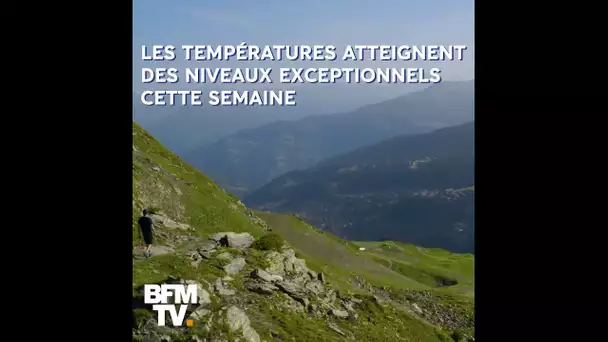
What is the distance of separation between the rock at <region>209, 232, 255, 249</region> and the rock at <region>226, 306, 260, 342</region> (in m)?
8.75

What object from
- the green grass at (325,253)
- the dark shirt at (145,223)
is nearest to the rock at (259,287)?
the dark shirt at (145,223)

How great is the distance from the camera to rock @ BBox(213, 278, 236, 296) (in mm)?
25812

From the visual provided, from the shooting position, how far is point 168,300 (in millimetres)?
20516

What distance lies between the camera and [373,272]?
208ft

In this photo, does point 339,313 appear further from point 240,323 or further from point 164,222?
point 164,222

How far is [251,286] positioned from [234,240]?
18.6ft

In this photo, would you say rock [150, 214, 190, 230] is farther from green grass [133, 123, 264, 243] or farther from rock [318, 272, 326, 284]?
rock [318, 272, 326, 284]

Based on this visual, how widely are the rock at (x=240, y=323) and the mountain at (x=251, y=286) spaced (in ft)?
0.16

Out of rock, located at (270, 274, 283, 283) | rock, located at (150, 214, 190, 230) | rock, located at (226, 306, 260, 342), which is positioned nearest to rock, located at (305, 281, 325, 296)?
rock, located at (270, 274, 283, 283)

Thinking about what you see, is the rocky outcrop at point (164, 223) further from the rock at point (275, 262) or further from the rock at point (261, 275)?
the rock at point (261, 275)

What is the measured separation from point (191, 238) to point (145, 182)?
16735 mm

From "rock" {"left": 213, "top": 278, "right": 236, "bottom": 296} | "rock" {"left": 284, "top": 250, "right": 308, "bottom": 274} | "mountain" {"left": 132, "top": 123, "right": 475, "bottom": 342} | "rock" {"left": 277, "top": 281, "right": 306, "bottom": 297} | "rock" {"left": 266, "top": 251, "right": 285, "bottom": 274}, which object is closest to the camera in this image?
"mountain" {"left": 132, "top": 123, "right": 475, "bottom": 342}
